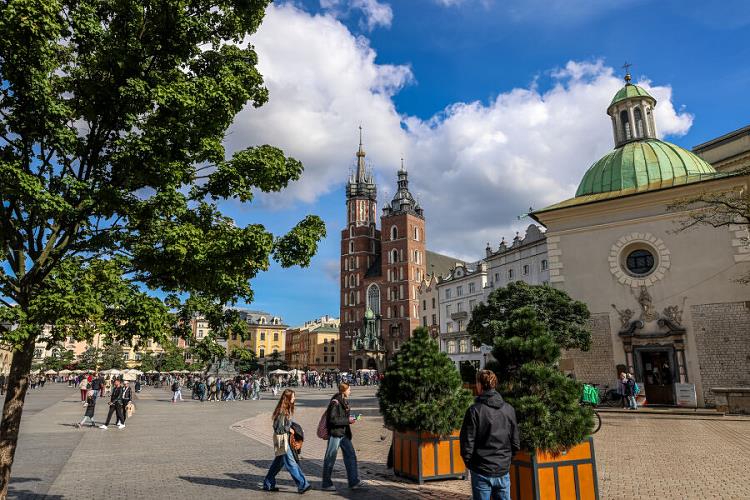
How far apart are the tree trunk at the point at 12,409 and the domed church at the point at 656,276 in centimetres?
2159

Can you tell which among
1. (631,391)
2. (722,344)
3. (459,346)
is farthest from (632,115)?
(459,346)

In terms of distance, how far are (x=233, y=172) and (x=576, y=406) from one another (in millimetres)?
5603

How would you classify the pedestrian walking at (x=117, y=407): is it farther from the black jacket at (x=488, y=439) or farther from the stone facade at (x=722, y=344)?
the stone facade at (x=722, y=344)

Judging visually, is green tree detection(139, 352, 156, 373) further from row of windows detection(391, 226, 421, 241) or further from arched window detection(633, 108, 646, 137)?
arched window detection(633, 108, 646, 137)

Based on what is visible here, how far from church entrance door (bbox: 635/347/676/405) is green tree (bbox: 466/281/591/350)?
2.55 metres

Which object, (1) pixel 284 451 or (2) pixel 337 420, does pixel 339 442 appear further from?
(1) pixel 284 451

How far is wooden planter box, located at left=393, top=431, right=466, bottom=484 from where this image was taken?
28.7 ft

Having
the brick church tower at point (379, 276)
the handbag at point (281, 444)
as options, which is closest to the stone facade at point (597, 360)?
the handbag at point (281, 444)

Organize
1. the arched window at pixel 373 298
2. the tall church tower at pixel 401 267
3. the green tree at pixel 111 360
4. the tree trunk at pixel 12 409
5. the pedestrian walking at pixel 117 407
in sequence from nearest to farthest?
the tree trunk at pixel 12 409 → the pedestrian walking at pixel 117 407 → the green tree at pixel 111 360 → the tall church tower at pixel 401 267 → the arched window at pixel 373 298

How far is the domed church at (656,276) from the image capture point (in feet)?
67.9

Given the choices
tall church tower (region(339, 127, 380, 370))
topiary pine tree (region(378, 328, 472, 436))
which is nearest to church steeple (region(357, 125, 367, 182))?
tall church tower (region(339, 127, 380, 370))

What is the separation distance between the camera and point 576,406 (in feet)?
22.4

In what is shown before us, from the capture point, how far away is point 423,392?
8.98 metres

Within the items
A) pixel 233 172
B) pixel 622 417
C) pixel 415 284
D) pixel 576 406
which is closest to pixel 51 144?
pixel 233 172
